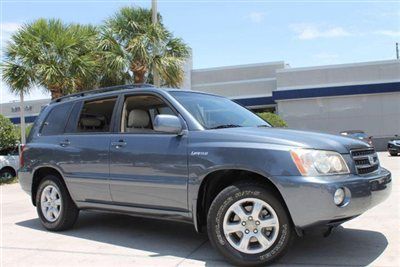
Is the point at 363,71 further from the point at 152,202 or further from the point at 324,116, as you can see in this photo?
the point at 152,202

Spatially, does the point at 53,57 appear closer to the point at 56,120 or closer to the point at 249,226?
the point at 56,120

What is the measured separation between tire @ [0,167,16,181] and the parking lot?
8466 millimetres

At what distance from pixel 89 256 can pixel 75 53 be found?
38.1 ft

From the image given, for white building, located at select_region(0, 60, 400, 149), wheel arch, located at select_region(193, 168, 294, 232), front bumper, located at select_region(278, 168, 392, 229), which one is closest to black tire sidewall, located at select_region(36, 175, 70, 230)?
wheel arch, located at select_region(193, 168, 294, 232)

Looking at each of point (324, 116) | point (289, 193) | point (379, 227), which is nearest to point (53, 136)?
point (289, 193)

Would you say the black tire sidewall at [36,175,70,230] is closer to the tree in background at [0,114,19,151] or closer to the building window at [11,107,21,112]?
the tree in background at [0,114,19,151]

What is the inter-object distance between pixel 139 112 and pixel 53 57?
1055cm

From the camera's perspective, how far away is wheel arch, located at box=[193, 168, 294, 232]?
16.4ft

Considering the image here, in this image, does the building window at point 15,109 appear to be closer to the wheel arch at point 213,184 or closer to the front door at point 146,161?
the front door at point 146,161

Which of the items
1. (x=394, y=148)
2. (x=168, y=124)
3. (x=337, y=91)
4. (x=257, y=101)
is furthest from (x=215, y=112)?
(x=257, y=101)

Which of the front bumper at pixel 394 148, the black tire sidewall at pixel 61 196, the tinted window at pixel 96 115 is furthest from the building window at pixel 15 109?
the tinted window at pixel 96 115

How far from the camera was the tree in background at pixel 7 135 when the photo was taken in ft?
53.4

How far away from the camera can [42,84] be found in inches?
615

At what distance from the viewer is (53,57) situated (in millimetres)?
15734
